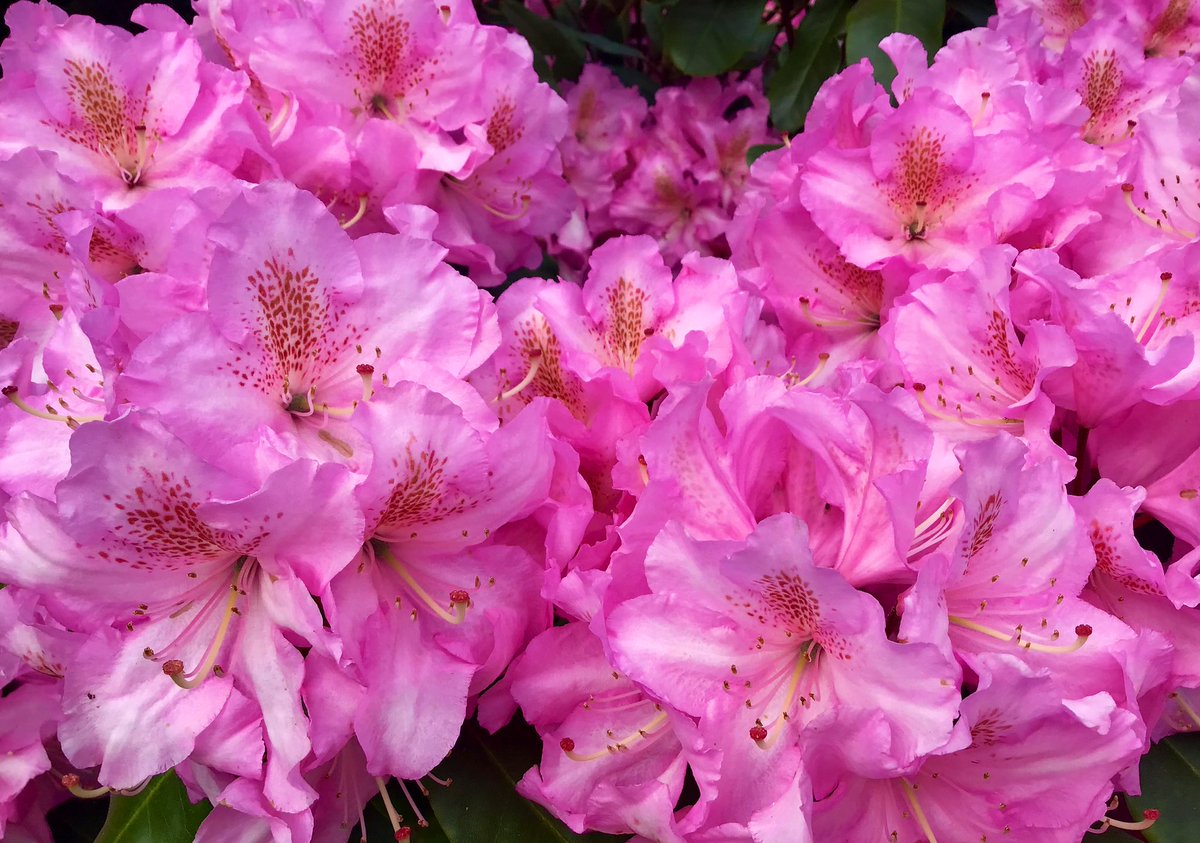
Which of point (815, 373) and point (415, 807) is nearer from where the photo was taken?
point (415, 807)

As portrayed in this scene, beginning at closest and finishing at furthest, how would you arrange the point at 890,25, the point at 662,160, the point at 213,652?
1. the point at 213,652
2. the point at 890,25
3. the point at 662,160

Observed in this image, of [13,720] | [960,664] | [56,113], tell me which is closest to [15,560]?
[13,720]

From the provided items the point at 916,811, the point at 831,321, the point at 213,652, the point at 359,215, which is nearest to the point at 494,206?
the point at 359,215

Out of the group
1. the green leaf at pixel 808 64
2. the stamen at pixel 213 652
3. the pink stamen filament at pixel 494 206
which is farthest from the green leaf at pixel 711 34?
the stamen at pixel 213 652

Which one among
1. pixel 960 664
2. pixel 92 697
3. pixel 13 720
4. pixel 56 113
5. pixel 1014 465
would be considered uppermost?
pixel 1014 465

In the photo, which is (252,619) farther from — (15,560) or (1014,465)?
(1014,465)

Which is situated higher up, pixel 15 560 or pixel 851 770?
pixel 851 770

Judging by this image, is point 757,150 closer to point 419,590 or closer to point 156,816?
point 419,590

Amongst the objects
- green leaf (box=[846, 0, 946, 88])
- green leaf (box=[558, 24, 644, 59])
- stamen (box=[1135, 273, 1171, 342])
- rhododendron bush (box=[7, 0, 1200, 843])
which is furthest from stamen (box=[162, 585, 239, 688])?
green leaf (box=[558, 24, 644, 59])
